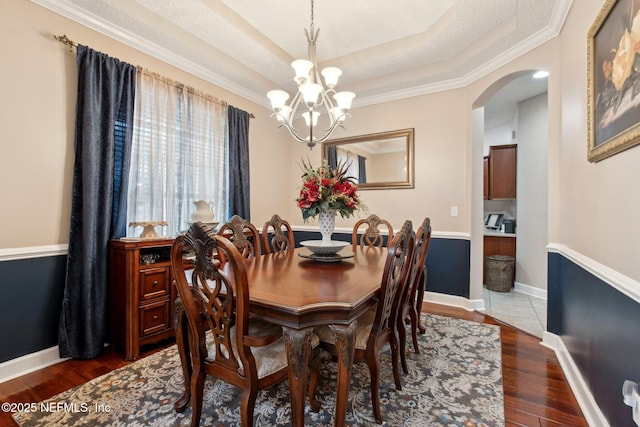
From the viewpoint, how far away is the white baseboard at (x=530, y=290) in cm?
395

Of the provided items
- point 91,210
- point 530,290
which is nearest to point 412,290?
point 91,210

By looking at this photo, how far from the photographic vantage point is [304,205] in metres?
2.04

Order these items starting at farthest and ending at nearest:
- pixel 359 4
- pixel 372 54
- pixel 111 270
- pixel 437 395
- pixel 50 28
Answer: pixel 372 54, pixel 359 4, pixel 111 270, pixel 50 28, pixel 437 395

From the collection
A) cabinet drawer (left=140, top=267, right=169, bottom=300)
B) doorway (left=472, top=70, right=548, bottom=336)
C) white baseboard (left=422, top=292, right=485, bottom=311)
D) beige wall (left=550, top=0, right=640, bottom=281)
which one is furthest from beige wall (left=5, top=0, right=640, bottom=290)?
doorway (left=472, top=70, right=548, bottom=336)

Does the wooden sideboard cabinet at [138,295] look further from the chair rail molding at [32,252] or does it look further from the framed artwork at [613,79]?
the framed artwork at [613,79]

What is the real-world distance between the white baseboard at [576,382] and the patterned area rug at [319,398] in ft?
1.32

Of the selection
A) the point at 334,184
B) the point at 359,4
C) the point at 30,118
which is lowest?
the point at 334,184

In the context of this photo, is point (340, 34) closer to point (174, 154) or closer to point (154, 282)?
point (174, 154)

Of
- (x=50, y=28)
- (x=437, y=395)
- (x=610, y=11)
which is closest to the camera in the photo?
(x=610, y=11)

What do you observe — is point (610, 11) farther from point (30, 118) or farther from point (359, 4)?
point (30, 118)

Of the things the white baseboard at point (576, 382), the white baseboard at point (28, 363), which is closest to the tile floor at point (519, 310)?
the white baseboard at point (576, 382)

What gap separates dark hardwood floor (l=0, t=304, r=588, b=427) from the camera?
1.60 metres

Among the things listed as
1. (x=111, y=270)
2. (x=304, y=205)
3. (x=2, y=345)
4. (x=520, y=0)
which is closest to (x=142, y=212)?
(x=111, y=270)

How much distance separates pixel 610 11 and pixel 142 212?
134 inches
